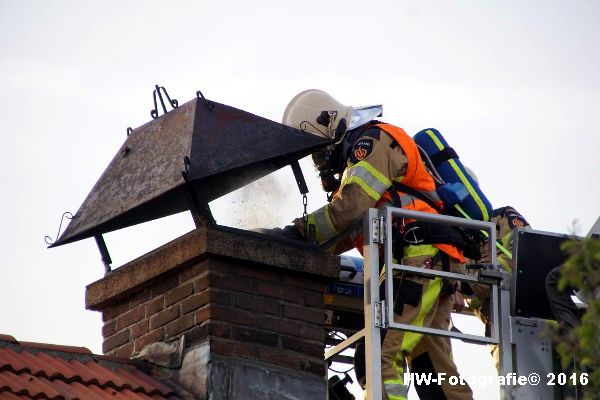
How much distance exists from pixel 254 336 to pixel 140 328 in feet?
2.74

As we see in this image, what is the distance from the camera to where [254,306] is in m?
7.26

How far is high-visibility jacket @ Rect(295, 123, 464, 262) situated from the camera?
310 inches

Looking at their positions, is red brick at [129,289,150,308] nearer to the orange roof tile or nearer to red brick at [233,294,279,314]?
the orange roof tile

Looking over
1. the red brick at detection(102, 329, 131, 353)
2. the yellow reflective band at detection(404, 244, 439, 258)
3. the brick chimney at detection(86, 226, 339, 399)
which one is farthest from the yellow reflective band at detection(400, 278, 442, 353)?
the red brick at detection(102, 329, 131, 353)

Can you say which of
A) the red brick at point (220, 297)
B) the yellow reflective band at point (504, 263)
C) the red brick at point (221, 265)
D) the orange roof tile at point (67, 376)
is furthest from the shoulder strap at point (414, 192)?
the orange roof tile at point (67, 376)

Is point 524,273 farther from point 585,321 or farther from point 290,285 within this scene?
point 585,321

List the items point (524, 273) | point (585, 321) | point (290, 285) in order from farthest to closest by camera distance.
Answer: point (524, 273) → point (290, 285) → point (585, 321)

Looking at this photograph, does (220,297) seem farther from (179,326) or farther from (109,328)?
(109,328)

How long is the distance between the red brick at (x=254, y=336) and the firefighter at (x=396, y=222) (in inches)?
28.6

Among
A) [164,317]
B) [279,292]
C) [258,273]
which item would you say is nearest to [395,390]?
[279,292]

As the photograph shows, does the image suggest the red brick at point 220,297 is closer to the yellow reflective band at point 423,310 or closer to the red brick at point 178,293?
the red brick at point 178,293

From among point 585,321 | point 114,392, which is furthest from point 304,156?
point 585,321

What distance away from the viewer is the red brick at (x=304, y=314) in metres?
7.38

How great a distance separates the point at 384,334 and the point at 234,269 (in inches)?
39.7
